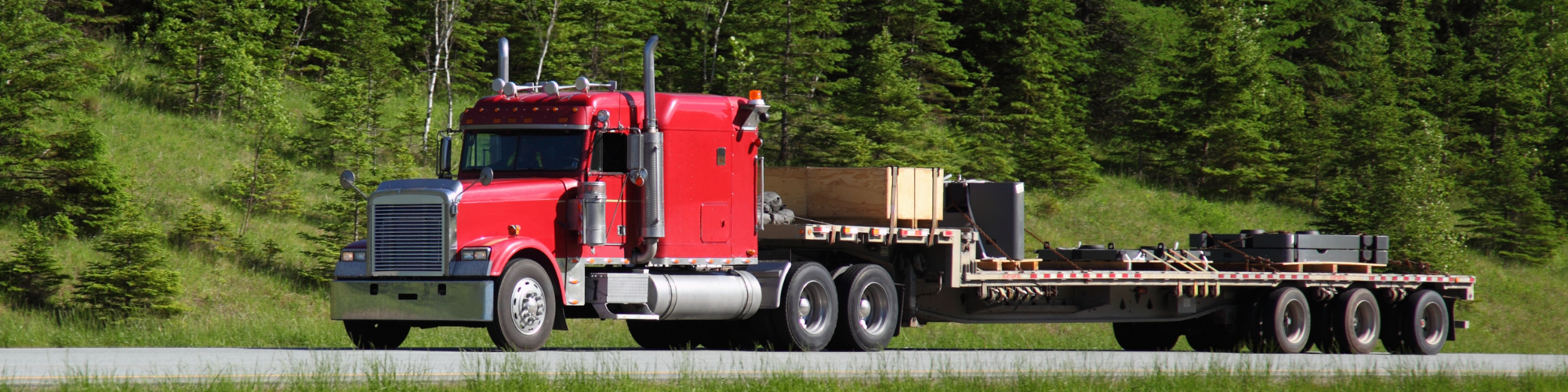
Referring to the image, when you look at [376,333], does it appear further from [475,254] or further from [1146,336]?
[1146,336]

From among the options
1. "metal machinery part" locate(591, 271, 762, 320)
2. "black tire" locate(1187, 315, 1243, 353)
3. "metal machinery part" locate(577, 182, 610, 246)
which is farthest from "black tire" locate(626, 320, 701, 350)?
"black tire" locate(1187, 315, 1243, 353)

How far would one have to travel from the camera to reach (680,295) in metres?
13.5

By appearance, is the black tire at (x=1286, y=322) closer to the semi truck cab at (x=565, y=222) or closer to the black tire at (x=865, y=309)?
the black tire at (x=865, y=309)

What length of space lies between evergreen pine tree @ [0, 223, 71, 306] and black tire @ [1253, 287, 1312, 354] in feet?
55.7

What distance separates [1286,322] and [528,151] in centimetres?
1012

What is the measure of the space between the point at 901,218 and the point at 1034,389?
561 centimetres

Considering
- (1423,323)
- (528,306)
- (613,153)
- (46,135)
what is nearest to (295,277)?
(46,135)

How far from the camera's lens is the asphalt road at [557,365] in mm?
9133

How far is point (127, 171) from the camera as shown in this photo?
1055 inches

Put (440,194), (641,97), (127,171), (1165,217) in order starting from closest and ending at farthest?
1. (440,194)
2. (641,97)
3. (127,171)
4. (1165,217)

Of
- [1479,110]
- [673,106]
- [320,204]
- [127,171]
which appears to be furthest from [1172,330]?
[1479,110]

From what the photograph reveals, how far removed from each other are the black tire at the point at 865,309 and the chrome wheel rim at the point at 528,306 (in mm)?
3484

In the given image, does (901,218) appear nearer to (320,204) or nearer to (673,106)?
(673,106)

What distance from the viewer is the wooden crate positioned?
14.9 meters
